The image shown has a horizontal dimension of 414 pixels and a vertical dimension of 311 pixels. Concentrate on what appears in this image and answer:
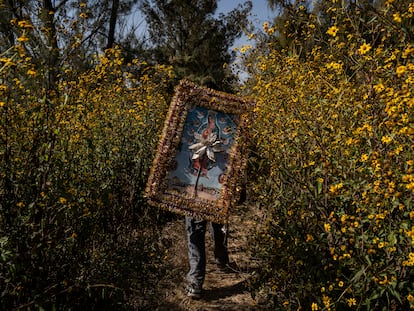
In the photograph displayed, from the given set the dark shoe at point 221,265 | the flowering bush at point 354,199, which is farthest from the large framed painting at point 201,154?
the dark shoe at point 221,265

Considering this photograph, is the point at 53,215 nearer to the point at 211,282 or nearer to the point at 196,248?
the point at 196,248

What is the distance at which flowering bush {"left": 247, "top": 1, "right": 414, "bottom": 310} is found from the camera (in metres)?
2.26

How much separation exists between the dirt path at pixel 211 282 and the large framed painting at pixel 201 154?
23.4 inches

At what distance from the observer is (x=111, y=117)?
16.0ft

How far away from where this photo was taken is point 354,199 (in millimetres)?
2438

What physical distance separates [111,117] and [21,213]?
259cm

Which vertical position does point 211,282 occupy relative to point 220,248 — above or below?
below

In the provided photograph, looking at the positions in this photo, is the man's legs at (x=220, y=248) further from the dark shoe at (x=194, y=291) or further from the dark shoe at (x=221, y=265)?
the dark shoe at (x=194, y=291)

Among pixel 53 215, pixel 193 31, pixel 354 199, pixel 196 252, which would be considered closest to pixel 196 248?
pixel 196 252

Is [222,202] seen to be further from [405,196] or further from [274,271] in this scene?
[405,196]

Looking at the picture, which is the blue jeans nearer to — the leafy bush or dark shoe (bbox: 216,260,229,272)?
the leafy bush

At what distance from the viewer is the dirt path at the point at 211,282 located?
356cm

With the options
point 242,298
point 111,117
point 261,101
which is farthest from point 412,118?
point 111,117

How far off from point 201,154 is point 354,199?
1.16 m
